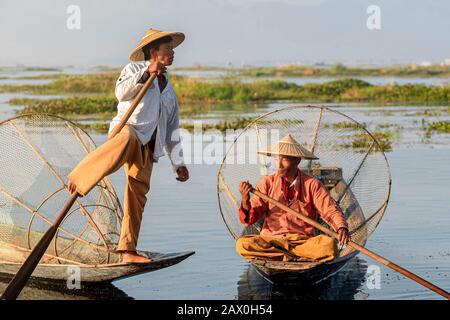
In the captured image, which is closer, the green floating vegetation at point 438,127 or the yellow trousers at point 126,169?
the yellow trousers at point 126,169

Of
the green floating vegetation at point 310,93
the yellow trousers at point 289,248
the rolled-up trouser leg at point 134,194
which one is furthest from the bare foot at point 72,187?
the green floating vegetation at point 310,93

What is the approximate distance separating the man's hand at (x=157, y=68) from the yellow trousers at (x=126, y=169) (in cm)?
40

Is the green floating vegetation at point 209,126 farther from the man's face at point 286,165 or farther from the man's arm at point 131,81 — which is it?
the man's arm at point 131,81

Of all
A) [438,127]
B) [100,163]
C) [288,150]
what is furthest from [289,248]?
[438,127]

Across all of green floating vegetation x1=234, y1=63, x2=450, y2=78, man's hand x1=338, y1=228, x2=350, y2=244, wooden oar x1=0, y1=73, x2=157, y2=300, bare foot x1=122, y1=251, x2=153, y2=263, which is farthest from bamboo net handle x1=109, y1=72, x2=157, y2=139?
green floating vegetation x1=234, y1=63, x2=450, y2=78

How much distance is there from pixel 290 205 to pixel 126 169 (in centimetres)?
117

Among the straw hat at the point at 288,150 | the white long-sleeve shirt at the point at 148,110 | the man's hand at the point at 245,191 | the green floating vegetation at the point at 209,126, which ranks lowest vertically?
the green floating vegetation at the point at 209,126

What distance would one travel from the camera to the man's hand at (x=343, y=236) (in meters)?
7.14

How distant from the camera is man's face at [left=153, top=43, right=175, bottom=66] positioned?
7.10m

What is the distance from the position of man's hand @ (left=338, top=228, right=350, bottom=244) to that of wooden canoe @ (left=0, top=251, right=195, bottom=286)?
96 centimetres

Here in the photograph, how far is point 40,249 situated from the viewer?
22.3 feet

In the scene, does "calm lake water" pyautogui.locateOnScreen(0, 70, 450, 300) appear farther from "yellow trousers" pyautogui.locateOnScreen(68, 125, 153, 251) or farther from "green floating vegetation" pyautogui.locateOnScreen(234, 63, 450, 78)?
"green floating vegetation" pyautogui.locateOnScreen(234, 63, 450, 78)

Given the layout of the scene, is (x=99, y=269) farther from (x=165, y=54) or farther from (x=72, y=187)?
(x=165, y=54)

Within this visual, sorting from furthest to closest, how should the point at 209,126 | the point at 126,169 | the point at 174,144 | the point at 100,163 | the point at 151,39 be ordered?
1. the point at 209,126
2. the point at 174,144
3. the point at 126,169
4. the point at 151,39
5. the point at 100,163
